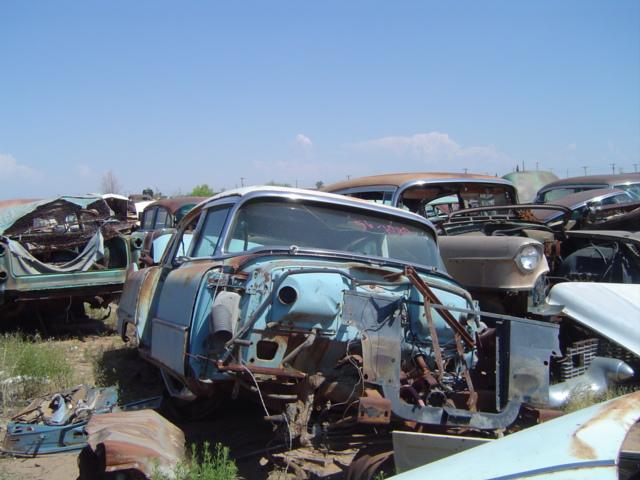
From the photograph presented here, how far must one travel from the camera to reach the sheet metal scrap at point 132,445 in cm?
328

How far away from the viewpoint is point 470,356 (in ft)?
13.9

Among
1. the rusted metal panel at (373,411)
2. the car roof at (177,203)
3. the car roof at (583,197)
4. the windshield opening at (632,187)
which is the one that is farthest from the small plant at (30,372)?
the windshield opening at (632,187)

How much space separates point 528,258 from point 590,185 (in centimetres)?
873

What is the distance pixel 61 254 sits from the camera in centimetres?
904

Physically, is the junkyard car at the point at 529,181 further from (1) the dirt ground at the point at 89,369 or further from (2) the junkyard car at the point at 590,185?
(1) the dirt ground at the point at 89,369

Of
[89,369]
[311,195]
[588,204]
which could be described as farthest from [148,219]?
[311,195]

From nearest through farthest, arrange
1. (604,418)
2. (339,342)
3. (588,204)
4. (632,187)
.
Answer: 1. (604,418)
2. (339,342)
3. (588,204)
4. (632,187)

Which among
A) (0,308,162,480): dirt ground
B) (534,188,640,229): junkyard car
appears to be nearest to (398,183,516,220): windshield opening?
→ (534,188,640,229): junkyard car

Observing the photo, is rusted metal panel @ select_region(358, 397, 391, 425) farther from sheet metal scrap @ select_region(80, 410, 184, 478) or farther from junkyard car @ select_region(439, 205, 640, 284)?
junkyard car @ select_region(439, 205, 640, 284)

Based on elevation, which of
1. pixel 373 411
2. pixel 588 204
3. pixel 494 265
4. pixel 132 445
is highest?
pixel 588 204

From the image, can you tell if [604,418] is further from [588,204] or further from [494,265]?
[588,204]

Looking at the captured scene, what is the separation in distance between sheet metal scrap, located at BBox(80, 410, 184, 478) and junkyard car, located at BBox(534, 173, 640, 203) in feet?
33.4

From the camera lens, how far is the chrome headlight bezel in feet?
17.9

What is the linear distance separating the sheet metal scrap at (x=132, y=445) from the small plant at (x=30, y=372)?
7.59ft
